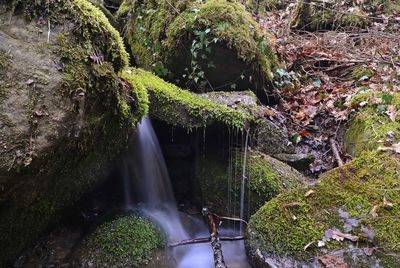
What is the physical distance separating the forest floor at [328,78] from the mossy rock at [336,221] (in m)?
1.29

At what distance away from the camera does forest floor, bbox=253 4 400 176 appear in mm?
4781

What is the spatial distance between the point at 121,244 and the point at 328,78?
17.7 feet

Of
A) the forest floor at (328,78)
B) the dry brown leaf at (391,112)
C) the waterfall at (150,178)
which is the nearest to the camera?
the waterfall at (150,178)

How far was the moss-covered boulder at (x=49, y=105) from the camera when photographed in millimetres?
1978

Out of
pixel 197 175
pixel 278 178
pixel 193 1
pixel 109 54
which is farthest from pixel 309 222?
→ pixel 193 1

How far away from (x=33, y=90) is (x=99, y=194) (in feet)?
6.80

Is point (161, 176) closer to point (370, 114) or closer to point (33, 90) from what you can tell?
point (33, 90)

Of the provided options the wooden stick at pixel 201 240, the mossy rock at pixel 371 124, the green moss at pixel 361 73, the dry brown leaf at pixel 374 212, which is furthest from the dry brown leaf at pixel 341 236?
the green moss at pixel 361 73

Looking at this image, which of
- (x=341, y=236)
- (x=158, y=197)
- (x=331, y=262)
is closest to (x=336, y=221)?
(x=341, y=236)

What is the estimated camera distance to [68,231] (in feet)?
10.9

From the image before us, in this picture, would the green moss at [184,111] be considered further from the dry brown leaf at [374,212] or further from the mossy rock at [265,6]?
the mossy rock at [265,6]

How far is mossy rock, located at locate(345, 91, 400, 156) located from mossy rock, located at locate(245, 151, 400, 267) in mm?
825

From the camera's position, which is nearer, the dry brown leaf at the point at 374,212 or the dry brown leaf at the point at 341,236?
the dry brown leaf at the point at 341,236

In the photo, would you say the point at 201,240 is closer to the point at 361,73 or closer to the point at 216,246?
the point at 216,246
